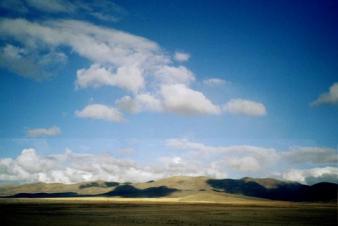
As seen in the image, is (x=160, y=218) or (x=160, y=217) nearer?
(x=160, y=218)

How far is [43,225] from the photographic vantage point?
47.7m

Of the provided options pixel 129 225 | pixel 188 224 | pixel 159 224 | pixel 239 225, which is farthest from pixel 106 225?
pixel 239 225

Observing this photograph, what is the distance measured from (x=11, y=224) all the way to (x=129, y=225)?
15.8 meters

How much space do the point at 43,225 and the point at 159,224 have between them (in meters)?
15.4

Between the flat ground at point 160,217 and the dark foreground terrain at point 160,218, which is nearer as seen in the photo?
the dark foreground terrain at point 160,218

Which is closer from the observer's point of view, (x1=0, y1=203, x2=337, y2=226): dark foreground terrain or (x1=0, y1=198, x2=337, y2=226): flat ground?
(x1=0, y1=203, x2=337, y2=226): dark foreground terrain

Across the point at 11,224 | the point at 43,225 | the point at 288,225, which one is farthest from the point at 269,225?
the point at 11,224

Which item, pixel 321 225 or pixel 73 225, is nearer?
pixel 73 225

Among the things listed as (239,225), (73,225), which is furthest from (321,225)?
(73,225)

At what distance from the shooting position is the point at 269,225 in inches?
1975

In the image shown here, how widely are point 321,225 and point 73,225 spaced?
34.1 metres

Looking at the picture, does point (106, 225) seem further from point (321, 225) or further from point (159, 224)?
point (321, 225)

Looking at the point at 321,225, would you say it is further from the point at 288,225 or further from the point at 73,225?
the point at 73,225

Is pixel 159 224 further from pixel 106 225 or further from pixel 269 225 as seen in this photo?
pixel 269 225
